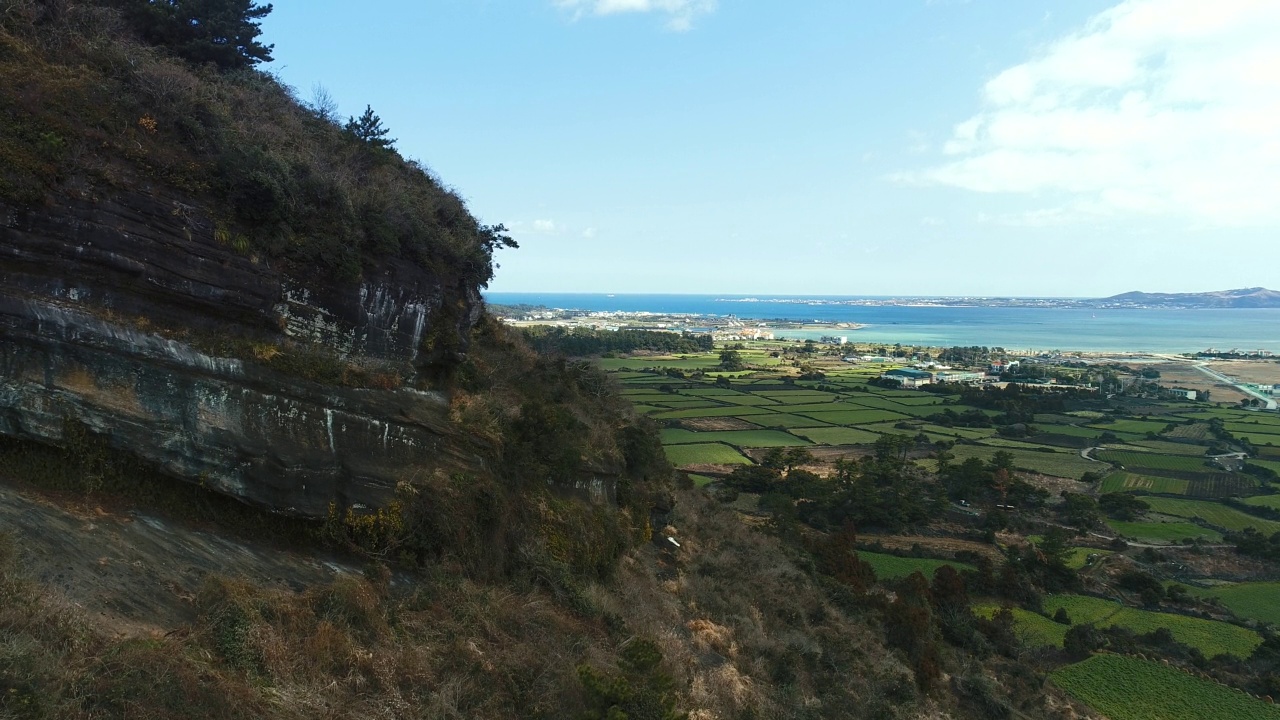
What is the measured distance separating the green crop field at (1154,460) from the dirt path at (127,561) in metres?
64.2

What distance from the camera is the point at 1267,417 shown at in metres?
75.4

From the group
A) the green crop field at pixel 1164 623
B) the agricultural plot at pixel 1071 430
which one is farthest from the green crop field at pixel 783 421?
the green crop field at pixel 1164 623

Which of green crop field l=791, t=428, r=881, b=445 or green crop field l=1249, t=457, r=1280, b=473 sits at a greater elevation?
green crop field l=791, t=428, r=881, b=445

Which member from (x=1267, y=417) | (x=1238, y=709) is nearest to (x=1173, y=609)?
(x=1238, y=709)

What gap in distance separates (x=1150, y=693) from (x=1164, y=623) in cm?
740

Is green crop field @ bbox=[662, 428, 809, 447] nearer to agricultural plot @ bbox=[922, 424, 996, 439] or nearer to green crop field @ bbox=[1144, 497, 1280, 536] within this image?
agricultural plot @ bbox=[922, 424, 996, 439]

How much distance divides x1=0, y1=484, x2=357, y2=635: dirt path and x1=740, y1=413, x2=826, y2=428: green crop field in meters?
56.5

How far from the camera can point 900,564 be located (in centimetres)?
3366

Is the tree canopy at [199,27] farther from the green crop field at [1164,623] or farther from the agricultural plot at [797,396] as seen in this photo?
the agricultural plot at [797,396]

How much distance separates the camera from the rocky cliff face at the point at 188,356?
959 cm

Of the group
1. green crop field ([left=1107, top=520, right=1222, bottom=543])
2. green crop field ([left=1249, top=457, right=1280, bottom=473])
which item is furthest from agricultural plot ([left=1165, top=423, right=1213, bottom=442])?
green crop field ([left=1107, top=520, right=1222, bottom=543])

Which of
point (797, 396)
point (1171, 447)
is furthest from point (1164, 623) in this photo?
point (797, 396)

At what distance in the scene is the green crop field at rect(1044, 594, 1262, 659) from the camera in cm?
2534

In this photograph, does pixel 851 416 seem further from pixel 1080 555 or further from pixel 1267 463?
pixel 1080 555
